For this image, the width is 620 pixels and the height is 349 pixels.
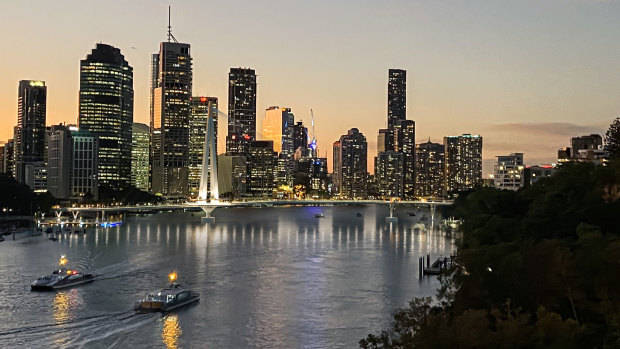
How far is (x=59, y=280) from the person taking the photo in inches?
1475

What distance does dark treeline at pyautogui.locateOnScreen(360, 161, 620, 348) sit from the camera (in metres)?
13.9

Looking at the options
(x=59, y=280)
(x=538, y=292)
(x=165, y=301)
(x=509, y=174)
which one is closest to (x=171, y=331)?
(x=165, y=301)

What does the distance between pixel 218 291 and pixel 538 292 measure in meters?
22.7

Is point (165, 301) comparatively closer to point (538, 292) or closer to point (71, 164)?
point (538, 292)

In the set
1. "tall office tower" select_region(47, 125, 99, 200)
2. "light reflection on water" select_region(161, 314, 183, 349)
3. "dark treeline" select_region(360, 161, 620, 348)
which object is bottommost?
"light reflection on water" select_region(161, 314, 183, 349)

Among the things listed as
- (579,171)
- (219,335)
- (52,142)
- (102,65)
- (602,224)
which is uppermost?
(102,65)

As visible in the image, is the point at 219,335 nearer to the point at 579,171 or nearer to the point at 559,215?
the point at 559,215

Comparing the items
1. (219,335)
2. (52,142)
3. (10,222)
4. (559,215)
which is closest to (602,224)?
(559,215)

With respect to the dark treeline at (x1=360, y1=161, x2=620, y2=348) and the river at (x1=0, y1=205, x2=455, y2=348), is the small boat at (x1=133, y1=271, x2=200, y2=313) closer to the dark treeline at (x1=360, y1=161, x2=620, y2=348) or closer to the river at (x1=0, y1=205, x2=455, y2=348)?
the river at (x1=0, y1=205, x2=455, y2=348)

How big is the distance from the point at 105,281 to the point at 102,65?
160m

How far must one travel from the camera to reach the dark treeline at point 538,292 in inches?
546

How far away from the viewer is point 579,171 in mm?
32375

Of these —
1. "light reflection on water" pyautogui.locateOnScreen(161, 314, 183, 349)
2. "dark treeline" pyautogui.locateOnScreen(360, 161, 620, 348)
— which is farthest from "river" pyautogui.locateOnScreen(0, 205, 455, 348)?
"dark treeline" pyautogui.locateOnScreen(360, 161, 620, 348)

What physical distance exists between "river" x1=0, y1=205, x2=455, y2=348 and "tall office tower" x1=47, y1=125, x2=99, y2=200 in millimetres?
91774
